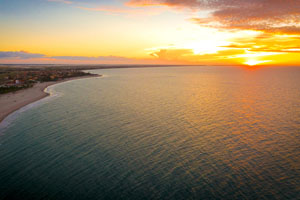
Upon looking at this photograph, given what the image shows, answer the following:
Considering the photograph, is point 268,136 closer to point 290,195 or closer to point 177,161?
point 290,195

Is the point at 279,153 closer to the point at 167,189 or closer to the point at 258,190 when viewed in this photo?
the point at 258,190

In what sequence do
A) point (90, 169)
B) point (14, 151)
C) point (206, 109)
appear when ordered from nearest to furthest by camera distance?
point (90, 169)
point (14, 151)
point (206, 109)

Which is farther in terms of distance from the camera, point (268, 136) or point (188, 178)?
point (268, 136)

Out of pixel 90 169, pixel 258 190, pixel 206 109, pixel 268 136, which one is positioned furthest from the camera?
pixel 206 109

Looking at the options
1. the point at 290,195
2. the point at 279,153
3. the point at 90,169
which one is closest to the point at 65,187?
the point at 90,169

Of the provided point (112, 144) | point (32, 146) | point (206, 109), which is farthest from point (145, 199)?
point (206, 109)

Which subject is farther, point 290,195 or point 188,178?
point 188,178

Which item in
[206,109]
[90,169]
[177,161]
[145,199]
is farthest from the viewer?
[206,109]

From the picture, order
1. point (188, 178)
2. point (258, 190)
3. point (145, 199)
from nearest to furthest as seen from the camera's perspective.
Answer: point (145, 199)
point (258, 190)
point (188, 178)
